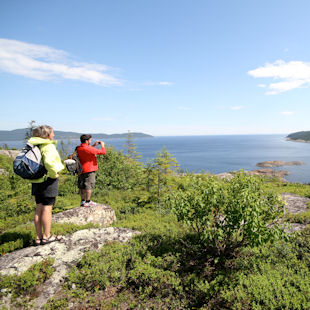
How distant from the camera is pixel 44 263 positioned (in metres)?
4.39

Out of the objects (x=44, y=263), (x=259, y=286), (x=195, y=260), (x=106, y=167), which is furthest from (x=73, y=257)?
(x=106, y=167)

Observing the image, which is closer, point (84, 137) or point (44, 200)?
point (44, 200)

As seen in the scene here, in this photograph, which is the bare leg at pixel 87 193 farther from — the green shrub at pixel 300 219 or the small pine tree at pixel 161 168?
the green shrub at pixel 300 219

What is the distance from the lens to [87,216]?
7262 millimetres

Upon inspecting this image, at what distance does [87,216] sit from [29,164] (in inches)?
148

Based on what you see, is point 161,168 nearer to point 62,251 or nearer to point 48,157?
point 62,251

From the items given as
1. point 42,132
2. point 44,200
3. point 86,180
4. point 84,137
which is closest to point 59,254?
point 44,200

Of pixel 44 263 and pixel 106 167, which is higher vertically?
pixel 106 167

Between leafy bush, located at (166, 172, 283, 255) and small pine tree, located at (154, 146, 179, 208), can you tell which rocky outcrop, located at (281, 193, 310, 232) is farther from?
leafy bush, located at (166, 172, 283, 255)

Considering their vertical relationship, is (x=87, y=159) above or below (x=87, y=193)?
above

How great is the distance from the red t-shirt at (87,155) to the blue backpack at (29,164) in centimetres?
247

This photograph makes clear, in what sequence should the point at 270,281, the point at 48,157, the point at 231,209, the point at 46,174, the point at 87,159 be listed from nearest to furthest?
the point at 270,281 → the point at 231,209 → the point at 48,157 → the point at 46,174 → the point at 87,159

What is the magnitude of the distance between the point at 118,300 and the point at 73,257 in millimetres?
1712

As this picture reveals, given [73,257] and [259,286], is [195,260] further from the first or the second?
[73,257]
